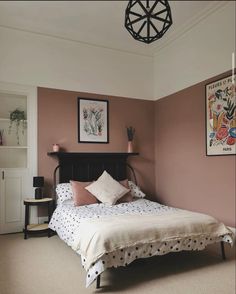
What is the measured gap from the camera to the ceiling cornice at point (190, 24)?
3.86 metres

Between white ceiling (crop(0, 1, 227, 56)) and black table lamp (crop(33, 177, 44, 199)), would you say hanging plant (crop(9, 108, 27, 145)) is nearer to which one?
black table lamp (crop(33, 177, 44, 199))

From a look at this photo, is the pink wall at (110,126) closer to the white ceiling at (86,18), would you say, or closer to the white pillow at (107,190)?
the white pillow at (107,190)

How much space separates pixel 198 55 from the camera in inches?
169

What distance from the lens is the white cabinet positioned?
4.24 m

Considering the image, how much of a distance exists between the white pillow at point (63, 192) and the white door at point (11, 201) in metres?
0.64

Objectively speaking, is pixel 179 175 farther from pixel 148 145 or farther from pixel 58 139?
pixel 58 139

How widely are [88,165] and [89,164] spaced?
1.0 inches

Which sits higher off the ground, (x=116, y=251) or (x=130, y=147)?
(x=130, y=147)

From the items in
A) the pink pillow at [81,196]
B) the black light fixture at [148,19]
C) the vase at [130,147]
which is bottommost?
the pink pillow at [81,196]

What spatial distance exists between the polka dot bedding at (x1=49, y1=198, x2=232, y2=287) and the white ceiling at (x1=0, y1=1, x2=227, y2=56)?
2.81 meters

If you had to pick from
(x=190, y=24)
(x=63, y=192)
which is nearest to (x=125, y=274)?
(x=63, y=192)

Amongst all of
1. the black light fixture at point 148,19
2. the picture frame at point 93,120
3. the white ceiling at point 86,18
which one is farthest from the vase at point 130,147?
the black light fixture at point 148,19

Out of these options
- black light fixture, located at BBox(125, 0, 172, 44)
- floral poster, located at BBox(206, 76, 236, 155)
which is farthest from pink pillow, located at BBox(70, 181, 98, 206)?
black light fixture, located at BBox(125, 0, 172, 44)

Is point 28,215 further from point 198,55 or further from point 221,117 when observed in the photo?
point 198,55
